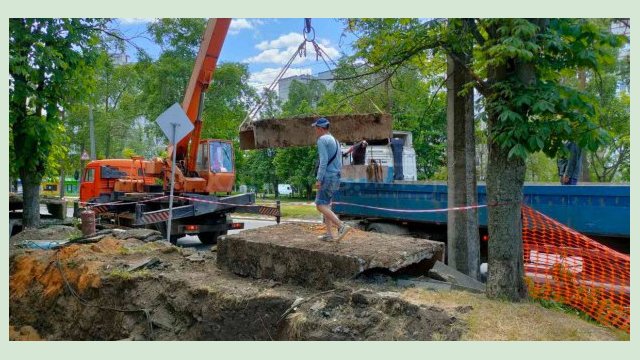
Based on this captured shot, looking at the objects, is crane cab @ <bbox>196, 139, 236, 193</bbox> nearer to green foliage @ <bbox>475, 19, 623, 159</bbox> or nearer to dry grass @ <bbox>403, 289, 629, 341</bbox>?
dry grass @ <bbox>403, 289, 629, 341</bbox>

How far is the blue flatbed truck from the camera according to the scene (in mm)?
7617

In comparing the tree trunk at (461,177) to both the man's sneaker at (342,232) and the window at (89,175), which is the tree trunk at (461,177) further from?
the window at (89,175)

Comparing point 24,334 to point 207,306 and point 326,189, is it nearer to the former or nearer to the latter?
point 207,306

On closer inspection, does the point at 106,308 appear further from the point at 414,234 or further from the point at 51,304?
the point at 414,234

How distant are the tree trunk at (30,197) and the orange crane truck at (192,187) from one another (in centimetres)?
202

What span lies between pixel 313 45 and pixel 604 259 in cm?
527

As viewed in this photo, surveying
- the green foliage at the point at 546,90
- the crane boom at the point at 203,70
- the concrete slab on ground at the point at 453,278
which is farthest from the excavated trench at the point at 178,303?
the crane boom at the point at 203,70

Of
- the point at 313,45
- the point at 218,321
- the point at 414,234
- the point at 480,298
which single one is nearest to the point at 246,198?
the point at 414,234

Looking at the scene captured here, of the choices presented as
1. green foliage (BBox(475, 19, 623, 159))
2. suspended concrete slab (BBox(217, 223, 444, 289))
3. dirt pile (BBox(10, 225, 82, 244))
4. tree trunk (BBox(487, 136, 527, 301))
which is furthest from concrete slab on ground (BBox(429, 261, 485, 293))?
dirt pile (BBox(10, 225, 82, 244))

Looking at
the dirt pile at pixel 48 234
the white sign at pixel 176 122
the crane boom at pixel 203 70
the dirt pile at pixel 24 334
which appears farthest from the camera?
the crane boom at pixel 203 70

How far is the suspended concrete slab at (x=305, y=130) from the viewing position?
1023 centimetres

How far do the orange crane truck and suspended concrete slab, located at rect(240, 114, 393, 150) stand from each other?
8.39ft

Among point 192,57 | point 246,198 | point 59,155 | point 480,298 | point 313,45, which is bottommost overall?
point 480,298

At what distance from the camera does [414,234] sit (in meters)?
10.4
